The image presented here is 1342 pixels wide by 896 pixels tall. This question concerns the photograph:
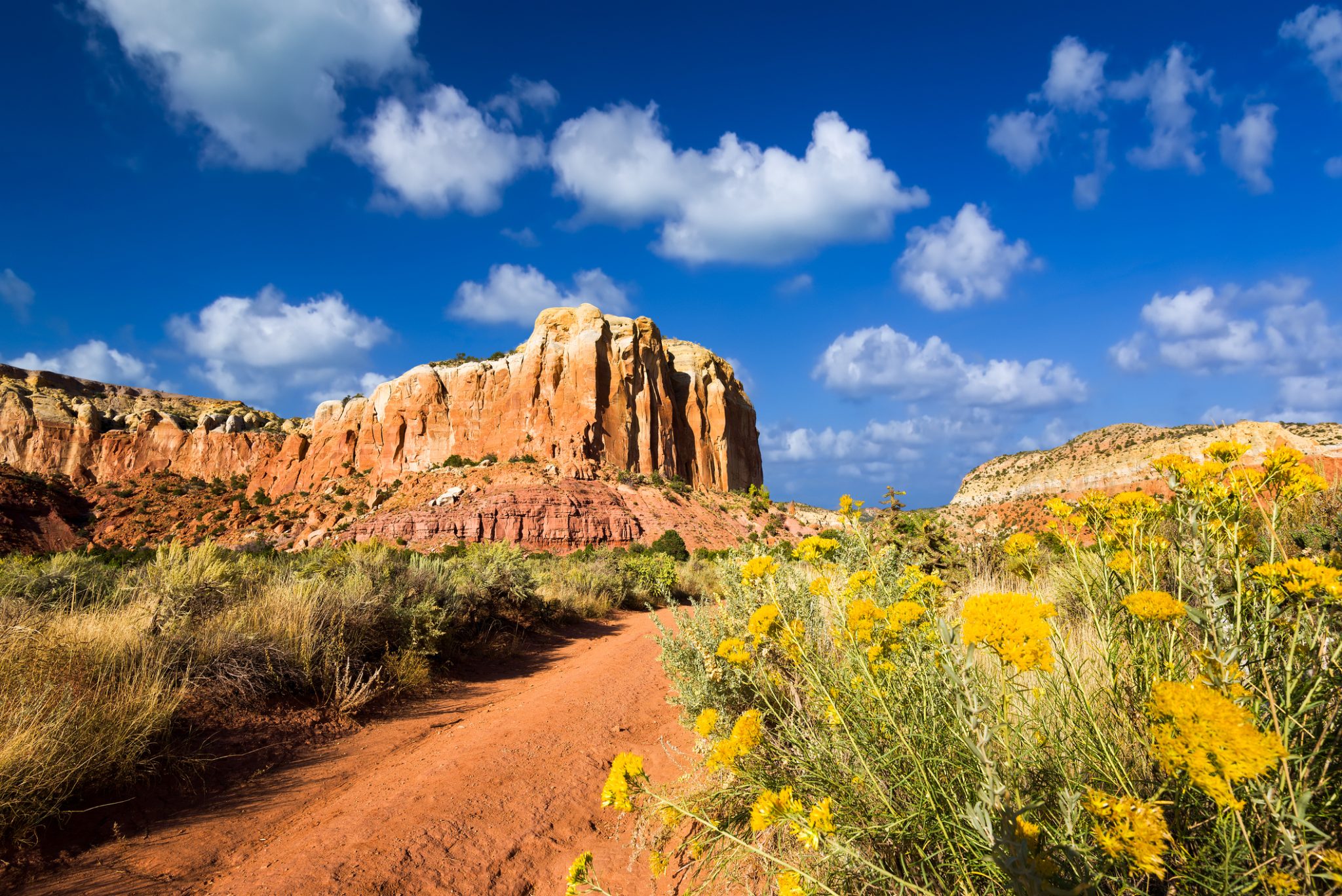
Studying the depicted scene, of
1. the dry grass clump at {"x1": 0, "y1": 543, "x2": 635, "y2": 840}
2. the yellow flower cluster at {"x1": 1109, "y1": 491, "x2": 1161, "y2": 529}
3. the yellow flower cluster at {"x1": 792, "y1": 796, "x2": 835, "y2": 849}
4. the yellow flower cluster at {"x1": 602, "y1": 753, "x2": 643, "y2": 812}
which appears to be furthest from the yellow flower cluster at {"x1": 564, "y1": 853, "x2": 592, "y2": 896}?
the dry grass clump at {"x1": 0, "y1": 543, "x2": 635, "y2": 840}

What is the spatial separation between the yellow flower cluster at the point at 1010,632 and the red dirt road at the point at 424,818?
8.27ft

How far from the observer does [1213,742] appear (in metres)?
1.18

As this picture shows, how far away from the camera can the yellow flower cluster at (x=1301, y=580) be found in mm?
1606

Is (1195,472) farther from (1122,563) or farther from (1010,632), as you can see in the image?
(1010,632)

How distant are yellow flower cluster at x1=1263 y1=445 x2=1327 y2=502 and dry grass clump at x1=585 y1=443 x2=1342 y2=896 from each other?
0.01 m

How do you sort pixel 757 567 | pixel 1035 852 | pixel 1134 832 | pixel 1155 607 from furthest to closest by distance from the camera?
1. pixel 757 567
2. pixel 1155 607
3. pixel 1035 852
4. pixel 1134 832

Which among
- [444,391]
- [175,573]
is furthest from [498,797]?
[444,391]

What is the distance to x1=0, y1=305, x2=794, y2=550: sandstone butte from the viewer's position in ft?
132

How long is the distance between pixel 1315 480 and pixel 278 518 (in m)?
54.7

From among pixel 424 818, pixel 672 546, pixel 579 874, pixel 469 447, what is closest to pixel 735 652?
pixel 579 874

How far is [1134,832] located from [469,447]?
166 ft

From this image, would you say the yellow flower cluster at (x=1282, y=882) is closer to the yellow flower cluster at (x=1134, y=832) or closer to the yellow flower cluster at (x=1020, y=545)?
the yellow flower cluster at (x=1134, y=832)

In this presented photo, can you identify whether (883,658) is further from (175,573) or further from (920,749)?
(175,573)

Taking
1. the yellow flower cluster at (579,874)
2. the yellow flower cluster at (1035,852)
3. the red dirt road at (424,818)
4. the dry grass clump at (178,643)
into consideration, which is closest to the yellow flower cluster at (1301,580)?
the yellow flower cluster at (1035,852)
